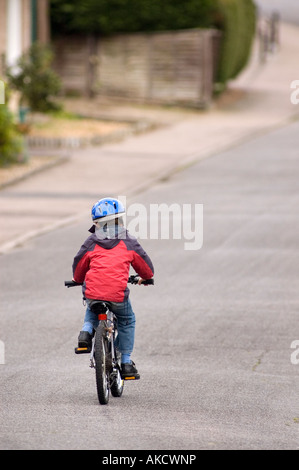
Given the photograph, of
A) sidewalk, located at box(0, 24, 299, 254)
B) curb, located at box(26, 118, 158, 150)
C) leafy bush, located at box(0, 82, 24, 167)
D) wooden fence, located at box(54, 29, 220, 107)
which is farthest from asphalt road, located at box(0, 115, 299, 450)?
wooden fence, located at box(54, 29, 220, 107)

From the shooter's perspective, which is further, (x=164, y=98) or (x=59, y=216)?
(x=164, y=98)

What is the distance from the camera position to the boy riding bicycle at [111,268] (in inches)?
321

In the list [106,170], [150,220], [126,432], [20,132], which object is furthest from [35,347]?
[20,132]

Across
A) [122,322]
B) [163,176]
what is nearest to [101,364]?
[122,322]

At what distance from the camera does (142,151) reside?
84.0 ft

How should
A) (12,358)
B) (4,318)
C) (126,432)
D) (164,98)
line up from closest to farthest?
(126,432)
(12,358)
(4,318)
(164,98)

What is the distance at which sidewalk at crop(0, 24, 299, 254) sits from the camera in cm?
1873

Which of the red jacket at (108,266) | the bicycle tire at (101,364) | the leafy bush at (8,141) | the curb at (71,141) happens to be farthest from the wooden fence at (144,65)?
the bicycle tire at (101,364)

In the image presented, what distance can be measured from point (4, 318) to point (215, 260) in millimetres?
4153

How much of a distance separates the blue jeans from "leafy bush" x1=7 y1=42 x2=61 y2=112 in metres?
19.7

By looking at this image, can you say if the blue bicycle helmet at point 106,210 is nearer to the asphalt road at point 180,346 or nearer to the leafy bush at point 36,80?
the asphalt road at point 180,346

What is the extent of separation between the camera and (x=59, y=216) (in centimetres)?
1830

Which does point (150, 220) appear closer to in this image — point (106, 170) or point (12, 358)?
point (106, 170)

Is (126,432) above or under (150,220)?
above
